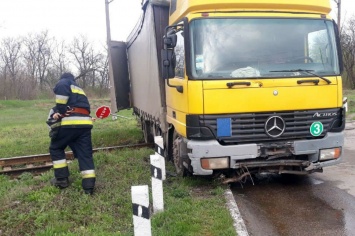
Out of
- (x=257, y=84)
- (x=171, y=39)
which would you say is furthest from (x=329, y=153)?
(x=171, y=39)

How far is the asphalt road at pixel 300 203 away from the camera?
4.53m

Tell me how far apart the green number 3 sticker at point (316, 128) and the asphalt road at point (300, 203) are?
0.92 metres

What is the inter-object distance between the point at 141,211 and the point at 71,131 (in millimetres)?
2606

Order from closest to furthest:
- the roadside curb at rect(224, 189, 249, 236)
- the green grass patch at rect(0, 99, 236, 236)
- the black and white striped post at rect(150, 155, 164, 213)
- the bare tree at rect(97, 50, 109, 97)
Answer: the roadside curb at rect(224, 189, 249, 236) → the green grass patch at rect(0, 99, 236, 236) → the black and white striped post at rect(150, 155, 164, 213) → the bare tree at rect(97, 50, 109, 97)

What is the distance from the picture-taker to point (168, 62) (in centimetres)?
583

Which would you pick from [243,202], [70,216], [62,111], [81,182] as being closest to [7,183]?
[81,182]

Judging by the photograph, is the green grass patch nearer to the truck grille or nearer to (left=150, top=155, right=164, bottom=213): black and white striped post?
(left=150, top=155, right=164, bottom=213): black and white striped post

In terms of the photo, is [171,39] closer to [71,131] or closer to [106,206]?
[71,131]

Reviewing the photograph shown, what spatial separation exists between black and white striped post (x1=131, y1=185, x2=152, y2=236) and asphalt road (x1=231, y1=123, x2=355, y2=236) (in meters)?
1.44

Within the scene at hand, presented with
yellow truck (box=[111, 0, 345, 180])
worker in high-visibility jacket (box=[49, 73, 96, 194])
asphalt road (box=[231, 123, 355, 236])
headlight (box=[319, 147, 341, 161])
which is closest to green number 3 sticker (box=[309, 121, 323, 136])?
yellow truck (box=[111, 0, 345, 180])

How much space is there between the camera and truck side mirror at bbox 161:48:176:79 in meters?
5.84

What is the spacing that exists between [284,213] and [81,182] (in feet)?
10.1

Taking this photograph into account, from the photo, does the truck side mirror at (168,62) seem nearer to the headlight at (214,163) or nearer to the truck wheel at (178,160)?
the truck wheel at (178,160)

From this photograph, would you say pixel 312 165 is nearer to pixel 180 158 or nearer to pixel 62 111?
pixel 180 158
